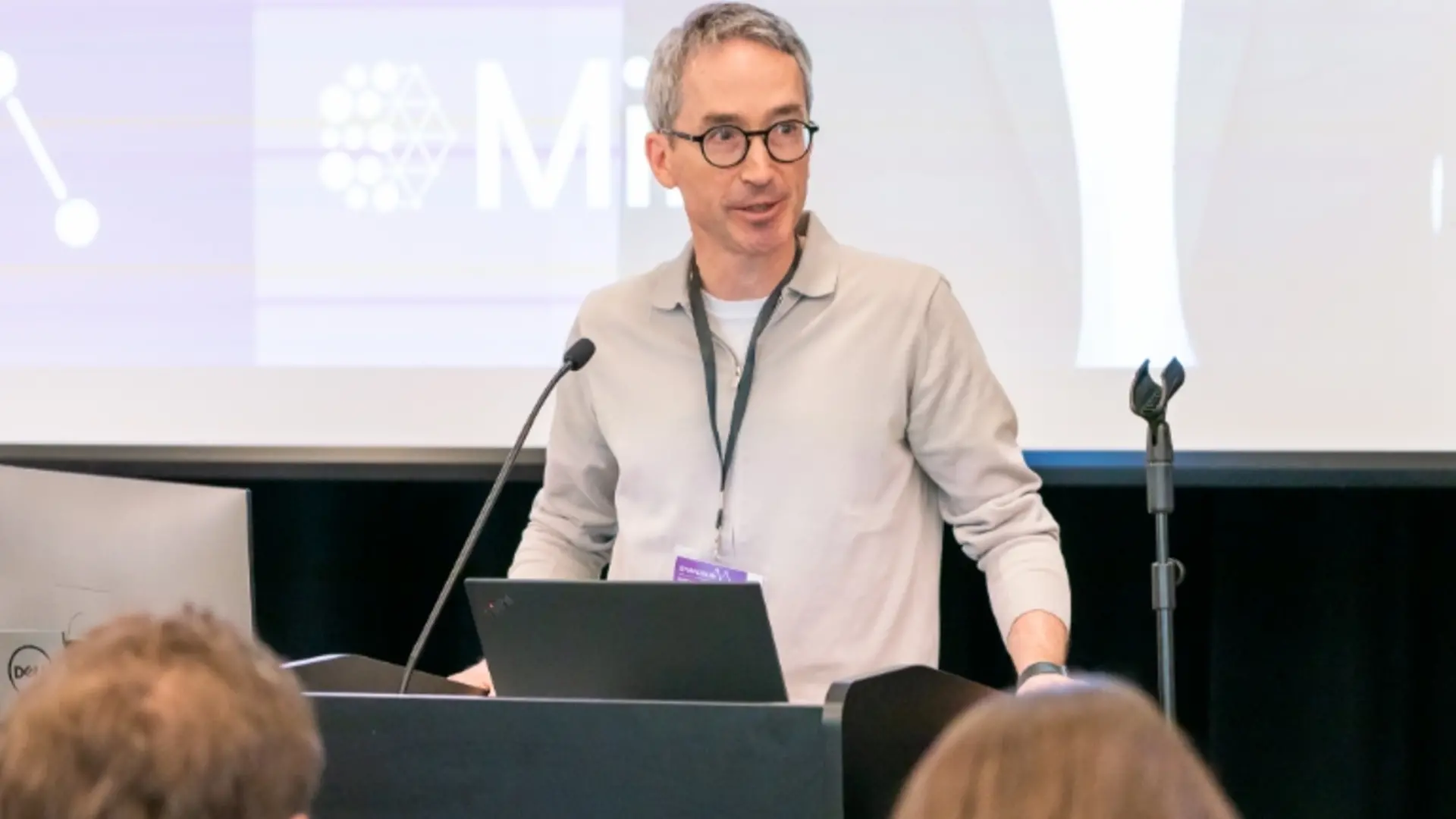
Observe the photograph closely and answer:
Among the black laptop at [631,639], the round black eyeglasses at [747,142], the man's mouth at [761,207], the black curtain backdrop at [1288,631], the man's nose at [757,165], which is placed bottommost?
the black curtain backdrop at [1288,631]

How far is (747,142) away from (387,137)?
3.68ft

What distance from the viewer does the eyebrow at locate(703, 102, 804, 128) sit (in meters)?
2.36

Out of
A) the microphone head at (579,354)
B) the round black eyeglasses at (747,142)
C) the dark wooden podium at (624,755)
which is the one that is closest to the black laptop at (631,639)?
the dark wooden podium at (624,755)

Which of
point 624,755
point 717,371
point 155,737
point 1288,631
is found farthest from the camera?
point 1288,631

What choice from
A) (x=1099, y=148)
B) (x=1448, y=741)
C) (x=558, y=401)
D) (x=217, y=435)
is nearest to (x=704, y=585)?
(x=558, y=401)

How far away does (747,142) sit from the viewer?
2365 mm

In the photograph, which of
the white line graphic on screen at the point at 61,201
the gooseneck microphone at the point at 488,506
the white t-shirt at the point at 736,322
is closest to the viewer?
the gooseneck microphone at the point at 488,506

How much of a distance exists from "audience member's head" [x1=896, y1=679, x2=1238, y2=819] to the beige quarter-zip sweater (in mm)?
1359

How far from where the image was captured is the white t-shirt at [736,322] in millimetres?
2469

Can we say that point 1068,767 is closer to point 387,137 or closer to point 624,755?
point 624,755

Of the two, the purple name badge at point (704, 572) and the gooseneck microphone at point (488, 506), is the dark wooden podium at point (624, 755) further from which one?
the purple name badge at point (704, 572)

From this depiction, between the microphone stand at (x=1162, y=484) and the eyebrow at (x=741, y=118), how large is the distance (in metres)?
0.57

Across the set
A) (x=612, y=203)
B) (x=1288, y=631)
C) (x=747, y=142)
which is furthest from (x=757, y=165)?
(x=1288, y=631)

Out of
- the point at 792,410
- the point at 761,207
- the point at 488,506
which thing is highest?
the point at 761,207
